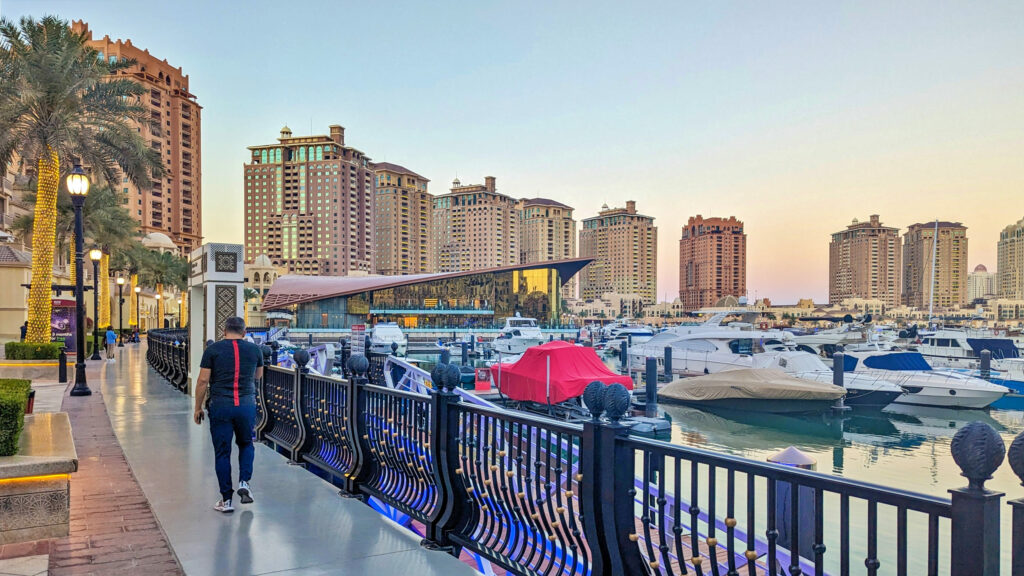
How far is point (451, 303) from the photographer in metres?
89.3

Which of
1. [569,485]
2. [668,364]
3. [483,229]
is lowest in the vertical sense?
[668,364]

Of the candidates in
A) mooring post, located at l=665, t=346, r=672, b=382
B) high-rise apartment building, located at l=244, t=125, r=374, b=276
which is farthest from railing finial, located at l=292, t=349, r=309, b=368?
high-rise apartment building, located at l=244, t=125, r=374, b=276

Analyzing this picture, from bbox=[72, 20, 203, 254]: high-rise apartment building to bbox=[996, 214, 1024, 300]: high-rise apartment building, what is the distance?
195m

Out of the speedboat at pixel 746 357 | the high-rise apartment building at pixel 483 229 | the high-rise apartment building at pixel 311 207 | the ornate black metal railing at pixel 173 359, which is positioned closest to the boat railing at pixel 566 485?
the ornate black metal railing at pixel 173 359

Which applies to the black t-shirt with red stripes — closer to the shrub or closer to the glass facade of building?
the shrub

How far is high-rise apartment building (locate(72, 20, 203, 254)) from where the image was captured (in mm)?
125562

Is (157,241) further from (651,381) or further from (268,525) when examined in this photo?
(268,525)

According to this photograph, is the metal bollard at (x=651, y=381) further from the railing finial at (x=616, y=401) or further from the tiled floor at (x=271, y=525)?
the railing finial at (x=616, y=401)

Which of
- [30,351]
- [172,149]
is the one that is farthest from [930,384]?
[172,149]

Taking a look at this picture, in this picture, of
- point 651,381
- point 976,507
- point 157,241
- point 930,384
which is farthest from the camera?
point 157,241

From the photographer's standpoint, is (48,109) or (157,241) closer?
(48,109)

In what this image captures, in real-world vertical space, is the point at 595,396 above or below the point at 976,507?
above

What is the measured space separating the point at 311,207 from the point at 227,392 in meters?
177

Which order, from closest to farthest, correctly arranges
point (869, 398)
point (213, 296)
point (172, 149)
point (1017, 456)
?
point (1017, 456) < point (213, 296) < point (869, 398) < point (172, 149)
